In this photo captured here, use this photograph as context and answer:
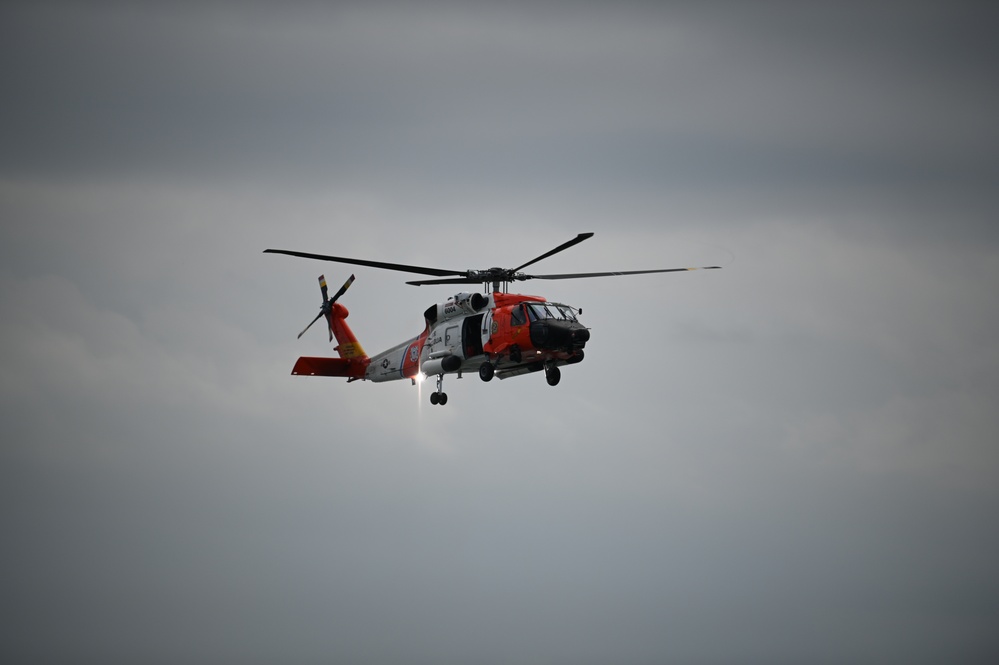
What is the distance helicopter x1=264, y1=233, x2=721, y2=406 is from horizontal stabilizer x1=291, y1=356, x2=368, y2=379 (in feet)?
0.42

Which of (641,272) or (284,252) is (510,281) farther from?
(284,252)

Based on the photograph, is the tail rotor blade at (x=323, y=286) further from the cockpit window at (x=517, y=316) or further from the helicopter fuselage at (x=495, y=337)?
the cockpit window at (x=517, y=316)

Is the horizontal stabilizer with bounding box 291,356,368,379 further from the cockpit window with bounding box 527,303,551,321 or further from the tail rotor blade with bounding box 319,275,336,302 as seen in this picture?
the cockpit window with bounding box 527,303,551,321

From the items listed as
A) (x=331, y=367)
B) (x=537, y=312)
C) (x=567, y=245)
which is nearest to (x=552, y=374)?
(x=537, y=312)

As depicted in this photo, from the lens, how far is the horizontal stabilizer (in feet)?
197

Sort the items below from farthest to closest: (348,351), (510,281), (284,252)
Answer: (348,351)
(510,281)
(284,252)

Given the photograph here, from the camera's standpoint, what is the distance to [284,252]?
50562 millimetres

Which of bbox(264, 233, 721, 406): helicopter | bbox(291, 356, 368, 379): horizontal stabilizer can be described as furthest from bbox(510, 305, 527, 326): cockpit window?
bbox(291, 356, 368, 379): horizontal stabilizer

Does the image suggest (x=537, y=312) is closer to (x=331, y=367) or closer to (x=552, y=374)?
(x=552, y=374)

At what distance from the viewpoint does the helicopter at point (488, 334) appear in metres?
50.9

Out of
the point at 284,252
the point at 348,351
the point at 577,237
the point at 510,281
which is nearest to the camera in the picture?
the point at 577,237

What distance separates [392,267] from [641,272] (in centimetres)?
1089

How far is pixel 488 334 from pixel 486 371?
166cm

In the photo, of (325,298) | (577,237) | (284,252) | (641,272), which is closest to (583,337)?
(641,272)
